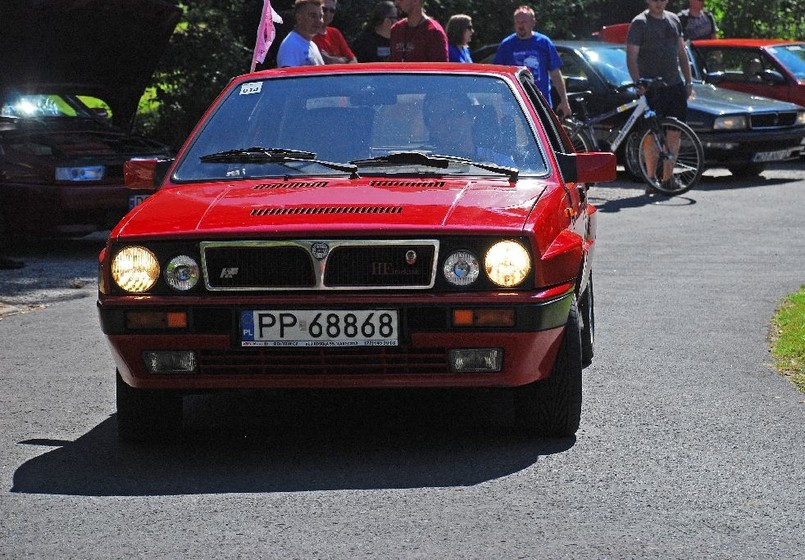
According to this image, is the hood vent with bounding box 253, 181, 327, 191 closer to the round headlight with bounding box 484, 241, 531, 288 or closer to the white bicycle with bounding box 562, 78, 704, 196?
the round headlight with bounding box 484, 241, 531, 288

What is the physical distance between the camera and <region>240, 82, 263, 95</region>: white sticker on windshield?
7215mm

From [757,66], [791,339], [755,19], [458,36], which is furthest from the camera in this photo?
[755,19]

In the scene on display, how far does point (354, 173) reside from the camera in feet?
21.3

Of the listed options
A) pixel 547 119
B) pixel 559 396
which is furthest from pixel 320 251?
pixel 547 119

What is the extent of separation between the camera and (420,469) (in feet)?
18.7

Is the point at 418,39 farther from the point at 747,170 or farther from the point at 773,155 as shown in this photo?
the point at 747,170

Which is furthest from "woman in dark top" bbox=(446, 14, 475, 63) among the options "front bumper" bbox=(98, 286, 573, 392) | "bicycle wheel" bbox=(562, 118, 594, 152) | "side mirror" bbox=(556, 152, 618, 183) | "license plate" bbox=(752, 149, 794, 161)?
"front bumper" bbox=(98, 286, 573, 392)

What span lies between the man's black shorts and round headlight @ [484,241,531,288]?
11.0 metres

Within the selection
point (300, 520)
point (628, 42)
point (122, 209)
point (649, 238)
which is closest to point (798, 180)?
point (628, 42)

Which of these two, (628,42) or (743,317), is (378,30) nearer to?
(628,42)

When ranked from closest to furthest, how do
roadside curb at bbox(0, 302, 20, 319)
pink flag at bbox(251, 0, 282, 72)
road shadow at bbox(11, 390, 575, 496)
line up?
road shadow at bbox(11, 390, 575, 496) < roadside curb at bbox(0, 302, 20, 319) < pink flag at bbox(251, 0, 282, 72)

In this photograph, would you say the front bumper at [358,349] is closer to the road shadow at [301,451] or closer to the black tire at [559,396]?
the black tire at [559,396]

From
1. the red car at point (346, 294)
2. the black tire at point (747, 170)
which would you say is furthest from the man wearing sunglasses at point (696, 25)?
the red car at point (346, 294)

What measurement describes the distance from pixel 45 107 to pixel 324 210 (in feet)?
28.1
